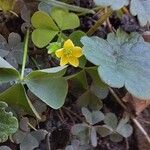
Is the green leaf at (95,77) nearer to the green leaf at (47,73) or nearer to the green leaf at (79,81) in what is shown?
the green leaf at (79,81)

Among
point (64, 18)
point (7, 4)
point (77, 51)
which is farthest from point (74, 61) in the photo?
point (7, 4)

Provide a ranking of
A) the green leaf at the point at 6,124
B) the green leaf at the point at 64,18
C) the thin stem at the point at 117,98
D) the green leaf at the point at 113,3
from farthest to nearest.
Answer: the thin stem at the point at 117,98 → the green leaf at the point at 64,18 → the green leaf at the point at 113,3 → the green leaf at the point at 6,124

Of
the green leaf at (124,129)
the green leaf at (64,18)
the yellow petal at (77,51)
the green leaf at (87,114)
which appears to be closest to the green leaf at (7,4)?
the green leaf at (64,18)

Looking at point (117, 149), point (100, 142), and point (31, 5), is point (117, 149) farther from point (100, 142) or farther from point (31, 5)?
Result: point (31, 5)

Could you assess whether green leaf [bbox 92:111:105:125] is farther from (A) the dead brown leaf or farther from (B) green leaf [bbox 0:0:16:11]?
(B) green leaf [bbox 0:0:16:11]

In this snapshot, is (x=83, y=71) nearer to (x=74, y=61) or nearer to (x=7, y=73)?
(x=74, y=61)

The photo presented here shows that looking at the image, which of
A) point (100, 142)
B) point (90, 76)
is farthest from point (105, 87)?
point (100, 142)
